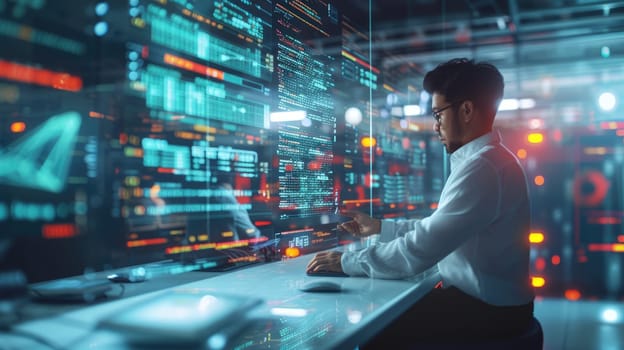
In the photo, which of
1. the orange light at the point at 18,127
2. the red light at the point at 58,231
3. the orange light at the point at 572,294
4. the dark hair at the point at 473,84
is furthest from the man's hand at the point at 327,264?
the orange light at the point at 572,294

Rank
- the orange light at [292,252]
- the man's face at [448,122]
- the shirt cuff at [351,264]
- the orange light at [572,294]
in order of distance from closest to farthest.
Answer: the shirt cuff at [351,264]
the man's face at [448,122]
the orange light at [292,252]
the orange light at [572,294]

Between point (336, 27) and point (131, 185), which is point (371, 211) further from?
point (131, 185)

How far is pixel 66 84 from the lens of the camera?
107 centimetres

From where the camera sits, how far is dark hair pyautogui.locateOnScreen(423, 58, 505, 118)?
6.16ft

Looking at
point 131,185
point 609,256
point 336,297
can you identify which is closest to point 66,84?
point 131,185

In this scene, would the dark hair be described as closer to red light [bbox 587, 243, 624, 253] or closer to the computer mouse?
the computer mouse

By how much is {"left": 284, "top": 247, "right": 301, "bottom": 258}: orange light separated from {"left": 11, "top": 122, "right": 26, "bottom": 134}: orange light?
4.07ft

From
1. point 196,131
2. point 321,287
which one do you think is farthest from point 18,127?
point 321,287

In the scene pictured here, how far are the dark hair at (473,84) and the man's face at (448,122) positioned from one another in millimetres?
27

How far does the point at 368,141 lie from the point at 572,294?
393 centimetres

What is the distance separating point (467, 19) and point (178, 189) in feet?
14.2

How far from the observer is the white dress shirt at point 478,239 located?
153cm

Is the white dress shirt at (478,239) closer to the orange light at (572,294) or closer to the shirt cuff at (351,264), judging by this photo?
the shirt cuff at (351,264)

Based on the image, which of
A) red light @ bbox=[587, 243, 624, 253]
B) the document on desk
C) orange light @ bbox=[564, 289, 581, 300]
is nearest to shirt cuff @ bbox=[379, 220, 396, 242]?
the document on desk
